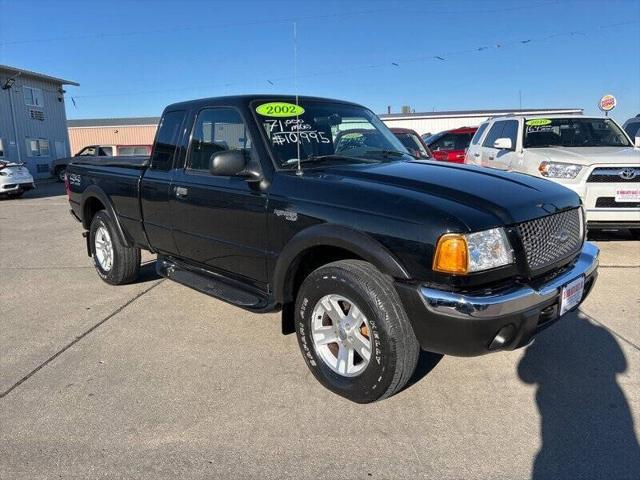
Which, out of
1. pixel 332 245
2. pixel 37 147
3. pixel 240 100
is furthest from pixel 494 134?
pixel 37 147

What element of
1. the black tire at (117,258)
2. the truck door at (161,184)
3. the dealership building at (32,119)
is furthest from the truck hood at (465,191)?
the dealership building at (32,119)

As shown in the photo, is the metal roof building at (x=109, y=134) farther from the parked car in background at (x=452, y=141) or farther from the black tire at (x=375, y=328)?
the black tire at (x=375, y=328)

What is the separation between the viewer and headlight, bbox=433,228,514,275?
2619 mm

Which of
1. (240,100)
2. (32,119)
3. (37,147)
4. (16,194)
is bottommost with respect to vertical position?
(16,194)

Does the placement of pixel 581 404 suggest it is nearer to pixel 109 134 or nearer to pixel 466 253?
pixel 466 253

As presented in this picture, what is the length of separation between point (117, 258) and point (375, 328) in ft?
11.8

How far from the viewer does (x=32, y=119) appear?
28.7 meters

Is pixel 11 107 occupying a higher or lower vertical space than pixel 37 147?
higher

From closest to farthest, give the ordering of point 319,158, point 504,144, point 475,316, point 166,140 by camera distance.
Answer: point 475,316 < point 319,158 < point 166,140 < point 504,144

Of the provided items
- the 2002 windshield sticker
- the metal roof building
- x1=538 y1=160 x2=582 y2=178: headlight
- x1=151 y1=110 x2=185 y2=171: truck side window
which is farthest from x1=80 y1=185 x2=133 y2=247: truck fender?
the metal roof building

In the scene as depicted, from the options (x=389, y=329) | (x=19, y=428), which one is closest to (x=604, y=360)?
(x=389, y=329)

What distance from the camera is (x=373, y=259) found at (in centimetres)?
286

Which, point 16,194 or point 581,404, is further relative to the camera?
point 16,194

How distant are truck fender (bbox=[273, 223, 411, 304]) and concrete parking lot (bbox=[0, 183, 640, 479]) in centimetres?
71
